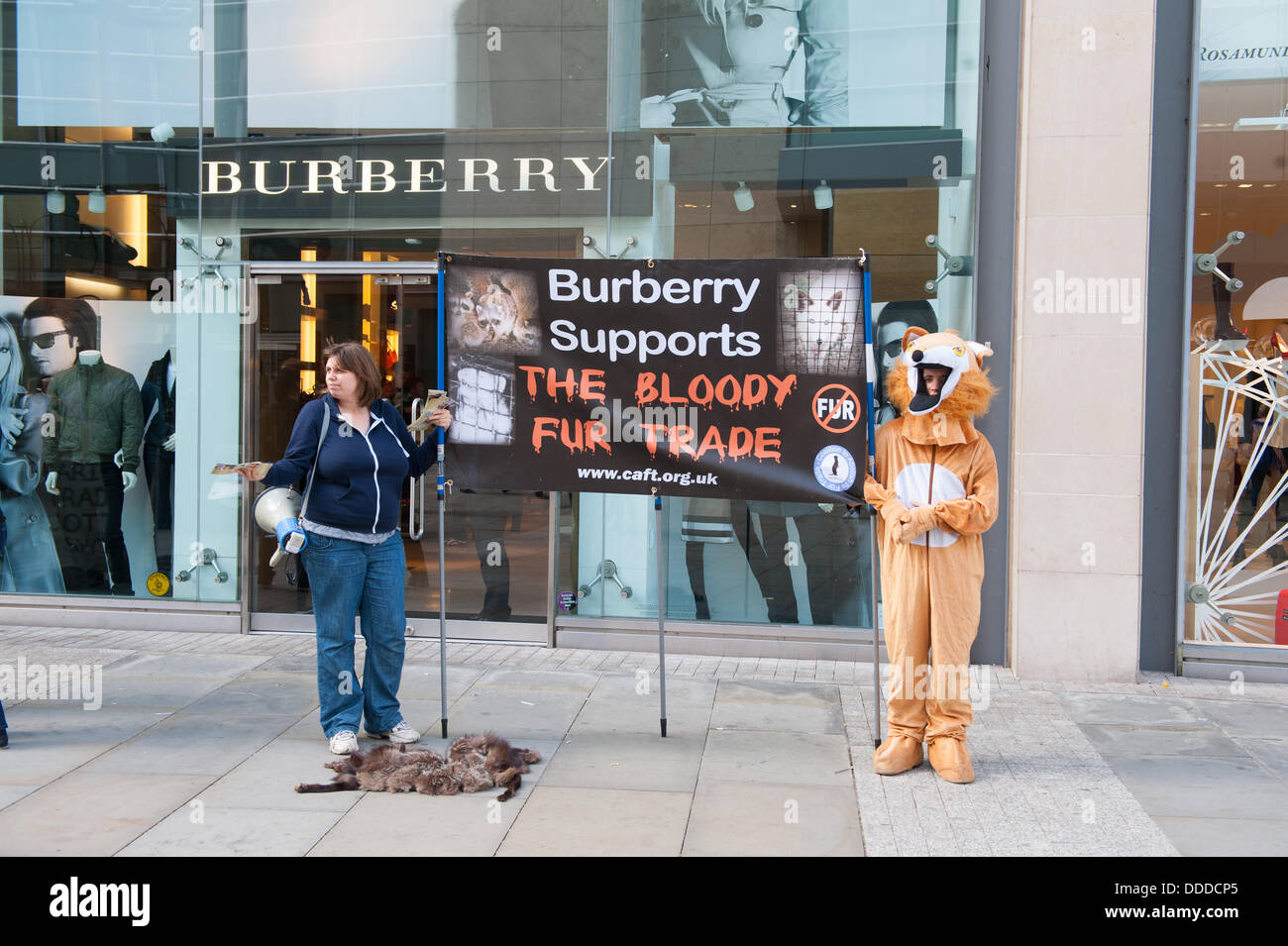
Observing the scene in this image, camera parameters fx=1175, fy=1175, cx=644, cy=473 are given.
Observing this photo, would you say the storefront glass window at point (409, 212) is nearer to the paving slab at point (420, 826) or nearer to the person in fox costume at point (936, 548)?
the person in fox costume at point (936, 548)

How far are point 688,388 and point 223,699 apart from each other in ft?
10.5

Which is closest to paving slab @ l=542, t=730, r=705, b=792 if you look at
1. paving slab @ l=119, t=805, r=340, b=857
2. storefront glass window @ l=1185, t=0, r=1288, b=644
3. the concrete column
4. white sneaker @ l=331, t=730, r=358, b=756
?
white sneaker @ l=331, t=730, r=358, b=756

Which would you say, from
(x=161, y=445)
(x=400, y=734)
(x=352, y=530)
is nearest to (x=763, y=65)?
(x=352, y=530)

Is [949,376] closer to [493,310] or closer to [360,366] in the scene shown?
[493,310]

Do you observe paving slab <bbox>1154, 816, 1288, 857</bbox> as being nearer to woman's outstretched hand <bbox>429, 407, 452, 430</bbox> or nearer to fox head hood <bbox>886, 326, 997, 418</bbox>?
fox head hood <bbox>886, 326, 997, 418</bbox>

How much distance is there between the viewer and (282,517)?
5.50m

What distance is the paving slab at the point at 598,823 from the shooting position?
4.47 metres

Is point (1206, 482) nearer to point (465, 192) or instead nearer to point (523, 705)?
point (523, 705)

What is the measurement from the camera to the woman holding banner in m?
5.60

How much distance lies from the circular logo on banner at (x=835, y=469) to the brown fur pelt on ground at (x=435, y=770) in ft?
6.28

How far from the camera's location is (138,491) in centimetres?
877

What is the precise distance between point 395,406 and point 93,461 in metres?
2.39

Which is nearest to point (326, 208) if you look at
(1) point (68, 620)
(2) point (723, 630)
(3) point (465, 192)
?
(3) point (465, 192)

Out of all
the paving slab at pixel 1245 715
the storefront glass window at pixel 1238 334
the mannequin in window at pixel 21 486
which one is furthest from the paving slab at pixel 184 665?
the storefront glass window at pixel 1238 334
